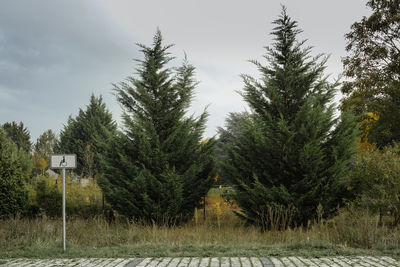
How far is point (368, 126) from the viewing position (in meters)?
18.0

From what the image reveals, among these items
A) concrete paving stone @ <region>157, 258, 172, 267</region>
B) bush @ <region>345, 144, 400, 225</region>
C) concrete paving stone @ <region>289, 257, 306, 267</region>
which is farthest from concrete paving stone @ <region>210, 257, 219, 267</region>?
bush @ <region>345, 144, 400, 225</region>

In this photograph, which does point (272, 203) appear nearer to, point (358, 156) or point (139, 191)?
point (358, 156)

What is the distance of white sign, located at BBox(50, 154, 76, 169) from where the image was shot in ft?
26.2

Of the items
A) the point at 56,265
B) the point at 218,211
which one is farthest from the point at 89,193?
the point at 56,265

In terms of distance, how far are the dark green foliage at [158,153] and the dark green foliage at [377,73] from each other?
9.69 metres

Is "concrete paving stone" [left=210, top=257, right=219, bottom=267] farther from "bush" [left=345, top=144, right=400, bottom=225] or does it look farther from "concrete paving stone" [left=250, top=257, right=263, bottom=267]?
"bush" [left=345, top=144, right=400, bottom=225]

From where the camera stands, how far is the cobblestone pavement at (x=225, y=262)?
20.4 ft

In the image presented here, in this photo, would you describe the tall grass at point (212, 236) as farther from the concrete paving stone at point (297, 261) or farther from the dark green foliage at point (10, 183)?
the dark green foliage at point (10, 183)

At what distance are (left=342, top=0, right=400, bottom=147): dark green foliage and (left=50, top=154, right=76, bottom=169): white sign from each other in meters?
14.5

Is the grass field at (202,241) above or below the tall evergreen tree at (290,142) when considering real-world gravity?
below

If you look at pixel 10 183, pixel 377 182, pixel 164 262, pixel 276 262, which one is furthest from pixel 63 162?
pixel 377 182

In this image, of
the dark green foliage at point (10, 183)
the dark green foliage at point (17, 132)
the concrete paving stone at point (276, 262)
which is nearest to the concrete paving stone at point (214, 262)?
the concrete paving stone at point (276, 262)

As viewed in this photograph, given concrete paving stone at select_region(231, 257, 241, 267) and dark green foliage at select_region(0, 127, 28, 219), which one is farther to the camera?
dark green foliage at select_region(0, 127, 28, 219)

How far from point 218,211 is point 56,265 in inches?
299
